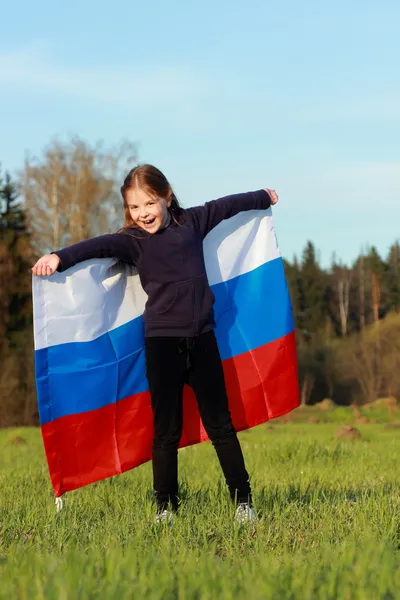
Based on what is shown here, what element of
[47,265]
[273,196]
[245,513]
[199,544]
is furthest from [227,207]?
[199,544]

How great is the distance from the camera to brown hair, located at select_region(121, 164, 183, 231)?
4.82 m

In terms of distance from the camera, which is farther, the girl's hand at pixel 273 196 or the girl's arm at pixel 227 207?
the girl's hand at pixel 273 196

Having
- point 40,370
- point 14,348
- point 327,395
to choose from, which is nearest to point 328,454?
point 40,370

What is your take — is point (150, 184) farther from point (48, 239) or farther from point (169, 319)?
point (48, 239)

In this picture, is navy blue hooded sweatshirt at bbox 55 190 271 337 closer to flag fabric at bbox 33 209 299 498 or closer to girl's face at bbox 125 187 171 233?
girl's face at bbox 125 187 171 233

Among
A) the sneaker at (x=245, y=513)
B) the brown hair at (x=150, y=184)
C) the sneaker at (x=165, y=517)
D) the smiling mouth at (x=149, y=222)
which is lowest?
the sneaker at (x=245, y=513)

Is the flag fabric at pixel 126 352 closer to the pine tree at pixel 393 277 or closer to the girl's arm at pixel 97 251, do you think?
the girl's arm at pixel 97 251

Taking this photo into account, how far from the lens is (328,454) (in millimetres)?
9586

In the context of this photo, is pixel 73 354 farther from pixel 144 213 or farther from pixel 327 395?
pixel 327 395

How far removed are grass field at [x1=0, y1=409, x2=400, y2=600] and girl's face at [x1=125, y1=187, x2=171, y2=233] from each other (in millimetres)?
1599

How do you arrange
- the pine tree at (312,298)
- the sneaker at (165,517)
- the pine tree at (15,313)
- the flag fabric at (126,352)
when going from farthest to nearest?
the pine tree at (312,298) < the pine tree at (15,313) < the flag fabric at (126,352) < the sneaker at (165,517)

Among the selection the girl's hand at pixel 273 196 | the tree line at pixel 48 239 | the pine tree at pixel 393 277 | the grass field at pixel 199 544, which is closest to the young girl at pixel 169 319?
the grass field at pixel 199 544

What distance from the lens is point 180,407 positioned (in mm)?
4918

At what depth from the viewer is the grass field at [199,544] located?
114 inches
